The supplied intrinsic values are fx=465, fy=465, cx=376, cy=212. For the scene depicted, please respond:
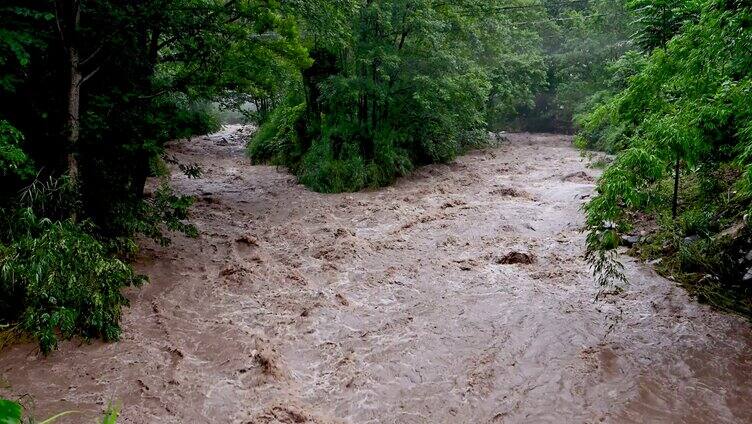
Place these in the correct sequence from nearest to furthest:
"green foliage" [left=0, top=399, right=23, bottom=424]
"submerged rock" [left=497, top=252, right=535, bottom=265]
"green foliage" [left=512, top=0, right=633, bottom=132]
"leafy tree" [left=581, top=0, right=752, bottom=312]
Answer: "green foliage" [left=0, top=399, right=23, bottom=424]
"leafy tree" [left=581, top=0, right=752, bottom=312]
"submerged rock" [left=497, top=252, right=535, bottom=265]
"green foliage" [left=512, top=0, right=633, bottom=132]

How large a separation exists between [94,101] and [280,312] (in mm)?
3364

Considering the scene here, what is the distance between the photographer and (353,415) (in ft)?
12.7

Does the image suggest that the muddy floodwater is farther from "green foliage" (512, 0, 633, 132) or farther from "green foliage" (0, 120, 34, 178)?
"green foliage" (512, 0, 633, 132)

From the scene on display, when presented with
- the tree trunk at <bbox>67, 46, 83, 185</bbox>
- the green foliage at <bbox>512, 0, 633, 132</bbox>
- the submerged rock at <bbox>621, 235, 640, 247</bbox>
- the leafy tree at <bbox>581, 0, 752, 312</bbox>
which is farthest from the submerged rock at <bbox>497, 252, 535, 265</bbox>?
the green foliage at <bbox>512, 0, 633, 132</bbox>

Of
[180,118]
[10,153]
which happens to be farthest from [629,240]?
[10,153]

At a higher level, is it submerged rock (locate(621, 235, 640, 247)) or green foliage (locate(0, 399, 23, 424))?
green foliage (locate(0, 399, 23, 424))

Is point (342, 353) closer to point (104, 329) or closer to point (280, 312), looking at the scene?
point (280, 312)

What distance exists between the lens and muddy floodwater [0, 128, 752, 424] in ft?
12.6

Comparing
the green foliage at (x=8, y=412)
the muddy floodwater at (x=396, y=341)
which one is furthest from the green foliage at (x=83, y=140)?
the green foliage at (x=8, y=412)

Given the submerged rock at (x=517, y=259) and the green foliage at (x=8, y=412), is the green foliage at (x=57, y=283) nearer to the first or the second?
the green foliage at (x=8, y=412)

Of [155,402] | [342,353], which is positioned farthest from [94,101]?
[342,353]

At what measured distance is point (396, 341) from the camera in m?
5.05

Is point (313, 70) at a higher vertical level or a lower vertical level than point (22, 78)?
higher

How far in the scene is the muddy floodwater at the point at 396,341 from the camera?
12.6ft
